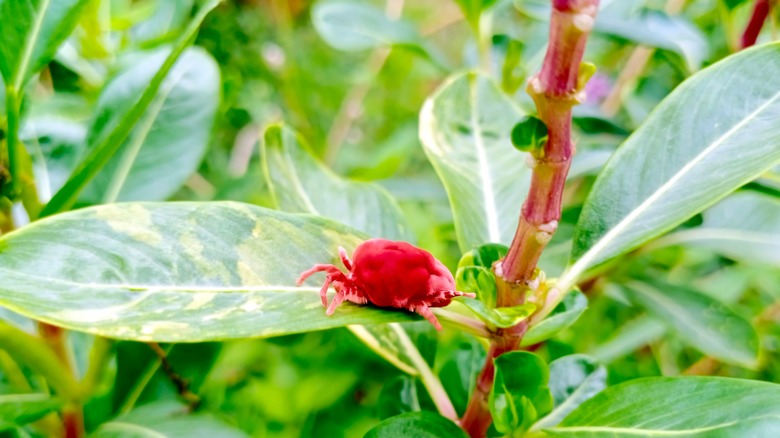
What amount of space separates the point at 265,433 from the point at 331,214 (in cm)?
36

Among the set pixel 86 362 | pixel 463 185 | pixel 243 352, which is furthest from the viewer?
pixel 243 352

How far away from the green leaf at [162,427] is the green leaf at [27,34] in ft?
1.00

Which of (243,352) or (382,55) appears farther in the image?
(382,55)

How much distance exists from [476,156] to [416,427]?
0.29 meters

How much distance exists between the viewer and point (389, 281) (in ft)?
1.34

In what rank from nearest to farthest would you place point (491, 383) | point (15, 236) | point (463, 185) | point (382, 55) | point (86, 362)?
point (15, 236)
point (491, 383)
point (463, 185)
point (86, 362)
point (382, 55)

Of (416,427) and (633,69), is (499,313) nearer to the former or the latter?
(416,427)

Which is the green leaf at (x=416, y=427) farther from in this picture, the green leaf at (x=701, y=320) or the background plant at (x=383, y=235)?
the green leaf at (x=701, y=320)

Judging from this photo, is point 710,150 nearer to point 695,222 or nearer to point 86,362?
point 695,222

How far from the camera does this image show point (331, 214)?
621 millimetres

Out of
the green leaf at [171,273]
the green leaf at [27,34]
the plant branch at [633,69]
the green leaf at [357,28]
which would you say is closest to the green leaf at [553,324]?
the green leaf at [171,273]

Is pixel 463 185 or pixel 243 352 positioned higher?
pixel 463 185

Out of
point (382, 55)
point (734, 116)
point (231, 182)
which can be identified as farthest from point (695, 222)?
point (382, 55)

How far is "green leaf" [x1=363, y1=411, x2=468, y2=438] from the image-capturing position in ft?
1.46
